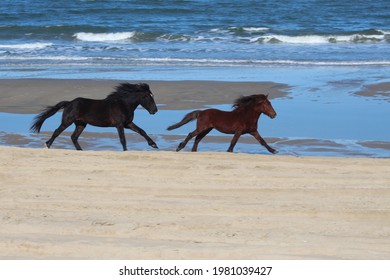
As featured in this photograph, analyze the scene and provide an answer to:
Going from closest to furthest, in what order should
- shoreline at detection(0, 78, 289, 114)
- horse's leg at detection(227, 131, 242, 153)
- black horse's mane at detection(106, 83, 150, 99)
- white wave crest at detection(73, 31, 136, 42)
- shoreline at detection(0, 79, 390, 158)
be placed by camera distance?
horse's leg at detection(227, 131, 242, 153) < black horse's mane at detection(106, 83, 150, 99) < shoreline at detection(0, 79, 390, 158) < shoreline at detection(0, 78, 289, 114) < white wave crest at detection(73, 31, 136, 42)

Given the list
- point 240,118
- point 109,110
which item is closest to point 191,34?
point 109,110

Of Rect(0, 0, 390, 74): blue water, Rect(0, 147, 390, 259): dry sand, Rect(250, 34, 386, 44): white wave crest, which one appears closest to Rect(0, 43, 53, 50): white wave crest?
Rect(0, 0, 390, 74): blue water

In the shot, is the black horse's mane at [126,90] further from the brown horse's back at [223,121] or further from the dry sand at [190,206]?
the dry sand at [190,206]

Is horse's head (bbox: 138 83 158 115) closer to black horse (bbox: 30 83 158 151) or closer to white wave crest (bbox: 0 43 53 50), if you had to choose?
black horse (bbox: 30 83 158 151)

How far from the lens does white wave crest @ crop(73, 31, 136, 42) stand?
29383 mm

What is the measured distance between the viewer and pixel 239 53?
2408cm

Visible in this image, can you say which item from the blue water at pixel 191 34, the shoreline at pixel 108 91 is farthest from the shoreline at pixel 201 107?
the blue water at pixel 191 34

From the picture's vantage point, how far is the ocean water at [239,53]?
12.7m

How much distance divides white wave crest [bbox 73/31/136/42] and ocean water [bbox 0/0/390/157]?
0.07m

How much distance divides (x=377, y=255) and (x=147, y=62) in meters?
16.6

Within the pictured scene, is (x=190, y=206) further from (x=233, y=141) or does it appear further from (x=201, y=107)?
(x=201, y=107)

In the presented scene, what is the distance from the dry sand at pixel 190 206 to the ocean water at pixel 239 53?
2292 millimetres
